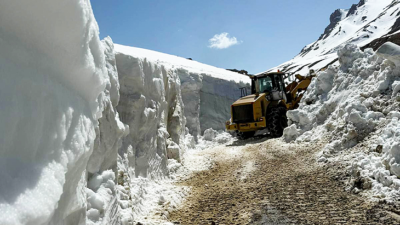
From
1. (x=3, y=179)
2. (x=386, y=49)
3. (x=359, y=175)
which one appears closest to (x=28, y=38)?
(x=3, y=179)

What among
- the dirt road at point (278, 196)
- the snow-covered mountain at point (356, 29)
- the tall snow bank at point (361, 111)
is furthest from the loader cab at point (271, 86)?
the snow-covered mountain at point (356, 29)

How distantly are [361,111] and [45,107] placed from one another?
7.18m

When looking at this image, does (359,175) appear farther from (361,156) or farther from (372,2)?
(372,2)

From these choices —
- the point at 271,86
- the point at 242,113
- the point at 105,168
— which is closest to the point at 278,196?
the point at 105,168

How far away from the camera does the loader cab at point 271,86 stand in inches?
505

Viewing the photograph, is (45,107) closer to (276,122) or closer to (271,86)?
(276,122)

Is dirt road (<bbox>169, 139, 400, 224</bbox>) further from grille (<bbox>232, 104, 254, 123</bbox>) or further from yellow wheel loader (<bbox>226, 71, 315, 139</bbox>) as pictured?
grille (<bbox>232, 104, 254, 123</bbox>)

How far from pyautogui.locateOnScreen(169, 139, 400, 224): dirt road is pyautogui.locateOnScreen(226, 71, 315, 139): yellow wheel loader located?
3.70m

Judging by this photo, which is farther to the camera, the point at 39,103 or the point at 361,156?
the point at 361,156

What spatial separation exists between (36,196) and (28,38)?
112 centimetres

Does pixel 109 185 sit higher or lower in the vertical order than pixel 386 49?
lower

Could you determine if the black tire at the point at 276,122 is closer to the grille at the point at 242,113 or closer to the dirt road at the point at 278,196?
the grille at the point at 242,113

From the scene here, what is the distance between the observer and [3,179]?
1606 mm

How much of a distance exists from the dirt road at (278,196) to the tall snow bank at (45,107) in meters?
2.58
